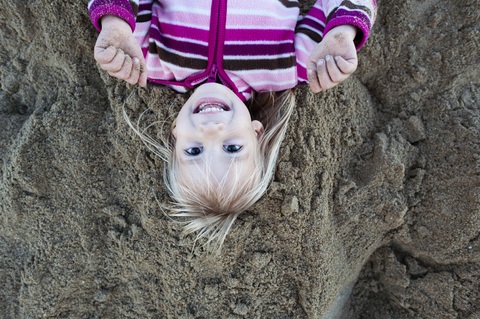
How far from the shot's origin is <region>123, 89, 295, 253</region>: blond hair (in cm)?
152

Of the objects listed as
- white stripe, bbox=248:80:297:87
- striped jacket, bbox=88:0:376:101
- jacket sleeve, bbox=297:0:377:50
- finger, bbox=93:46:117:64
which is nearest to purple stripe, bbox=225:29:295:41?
striped jacket, bbox=88:0:376:101

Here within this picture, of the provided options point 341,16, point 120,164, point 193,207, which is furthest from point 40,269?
point 341,16

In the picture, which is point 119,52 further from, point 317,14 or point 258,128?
point 317,14

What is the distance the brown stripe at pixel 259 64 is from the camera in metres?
1.62

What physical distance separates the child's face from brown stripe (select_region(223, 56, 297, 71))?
162 millimetres

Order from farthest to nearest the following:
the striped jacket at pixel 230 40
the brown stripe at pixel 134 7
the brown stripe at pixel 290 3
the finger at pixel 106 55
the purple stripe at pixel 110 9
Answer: the brown stripe at pixel 290 3
the striped jacket at pixel 230 40
the brown stripe at pixel 134 7
the purple stripe at pixel 110 9
the finger at pixel 106 55

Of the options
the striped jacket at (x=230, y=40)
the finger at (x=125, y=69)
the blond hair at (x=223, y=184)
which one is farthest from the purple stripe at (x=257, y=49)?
the finger at (x=125, y=69)

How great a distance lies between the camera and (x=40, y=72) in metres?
1.80

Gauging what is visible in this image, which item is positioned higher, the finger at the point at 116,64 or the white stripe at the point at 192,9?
the white stripe at the point at 192,9

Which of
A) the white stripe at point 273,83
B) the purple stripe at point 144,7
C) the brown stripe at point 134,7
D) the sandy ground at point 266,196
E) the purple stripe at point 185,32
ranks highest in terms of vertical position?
the purple stripe at point 144,7

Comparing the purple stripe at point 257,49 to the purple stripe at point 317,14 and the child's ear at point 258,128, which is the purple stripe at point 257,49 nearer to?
the purple stripe at point 317,14

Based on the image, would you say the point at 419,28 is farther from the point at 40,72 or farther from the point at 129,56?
the point at 40,72

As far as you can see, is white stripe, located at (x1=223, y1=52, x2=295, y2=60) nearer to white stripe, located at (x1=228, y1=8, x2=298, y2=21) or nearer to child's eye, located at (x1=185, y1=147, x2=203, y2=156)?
white stripe, located at (x1=228, y1=8, x2=298, y2=21)

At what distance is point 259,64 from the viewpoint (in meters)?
1.63
